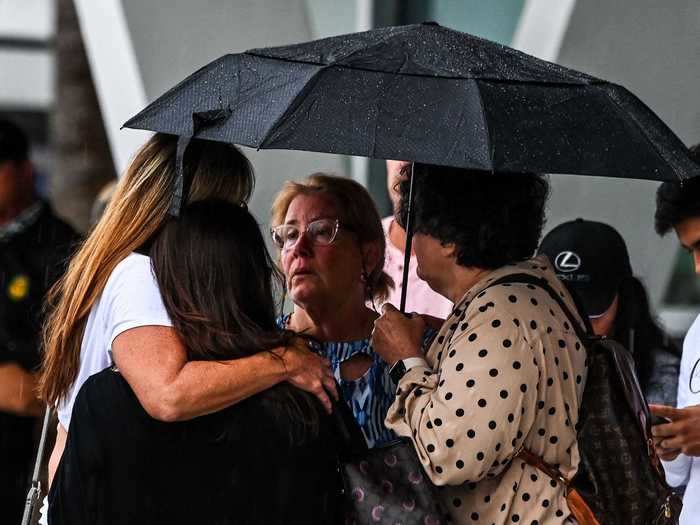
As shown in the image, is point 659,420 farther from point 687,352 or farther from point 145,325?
point 145,325

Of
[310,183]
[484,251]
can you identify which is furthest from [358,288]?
[484,251]

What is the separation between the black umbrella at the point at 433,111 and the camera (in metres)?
2.95

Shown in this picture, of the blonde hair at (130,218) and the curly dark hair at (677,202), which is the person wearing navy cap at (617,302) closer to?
the curly dark hair at (677,202)

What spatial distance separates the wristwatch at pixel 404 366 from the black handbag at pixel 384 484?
0.22 m

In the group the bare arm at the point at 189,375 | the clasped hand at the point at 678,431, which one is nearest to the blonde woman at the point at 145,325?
the bare arm at the point at 189,375

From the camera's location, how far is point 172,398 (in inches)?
110

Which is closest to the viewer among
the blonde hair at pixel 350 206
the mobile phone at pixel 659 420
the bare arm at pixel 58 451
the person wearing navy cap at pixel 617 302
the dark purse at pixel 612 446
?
the dark purse at pixel 612 446

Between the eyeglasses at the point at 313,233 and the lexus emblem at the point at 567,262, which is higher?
the eyeglasses at the point at 313,233

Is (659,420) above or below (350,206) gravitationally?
below

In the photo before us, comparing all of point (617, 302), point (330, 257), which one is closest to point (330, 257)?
point (330, 257)

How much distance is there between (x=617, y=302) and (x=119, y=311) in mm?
2264

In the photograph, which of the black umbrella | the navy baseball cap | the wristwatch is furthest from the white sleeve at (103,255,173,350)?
the navy baseball cap

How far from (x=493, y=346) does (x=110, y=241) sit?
963 millimetres

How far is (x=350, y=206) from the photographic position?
4098 millimetres
